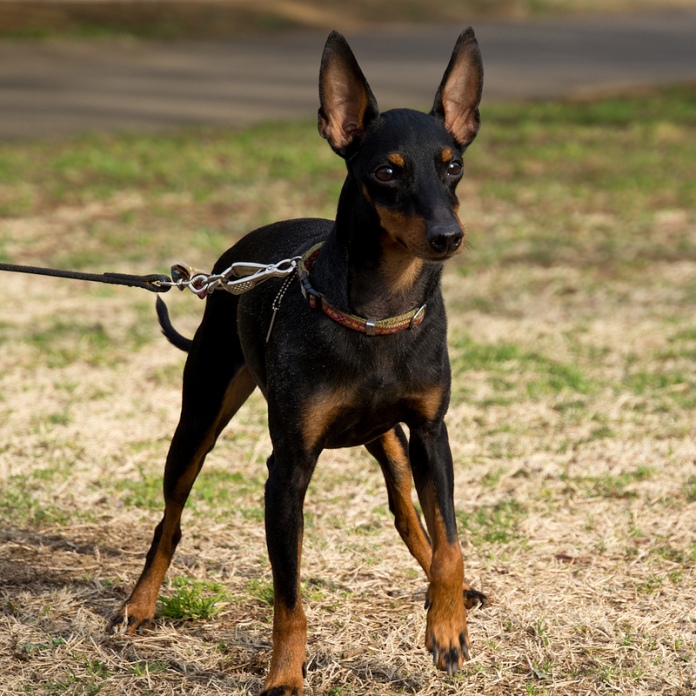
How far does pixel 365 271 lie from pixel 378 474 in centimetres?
222

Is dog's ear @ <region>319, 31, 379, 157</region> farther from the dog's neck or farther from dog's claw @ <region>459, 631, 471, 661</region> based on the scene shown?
dog's claw @ <region>459, 631, 471, 661</region>

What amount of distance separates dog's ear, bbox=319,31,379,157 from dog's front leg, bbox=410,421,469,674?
94 cm

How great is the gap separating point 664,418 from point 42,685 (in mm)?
3699

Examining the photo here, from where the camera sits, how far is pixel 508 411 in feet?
21.2

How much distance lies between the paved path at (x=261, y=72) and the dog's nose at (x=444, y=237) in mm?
11572

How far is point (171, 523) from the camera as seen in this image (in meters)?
4.22

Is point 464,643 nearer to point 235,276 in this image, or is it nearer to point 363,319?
point 363,319

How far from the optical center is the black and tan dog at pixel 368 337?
3.49 m

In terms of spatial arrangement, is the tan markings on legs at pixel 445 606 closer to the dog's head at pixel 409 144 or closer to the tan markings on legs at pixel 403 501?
the tan markings on legs at pixel 403 501

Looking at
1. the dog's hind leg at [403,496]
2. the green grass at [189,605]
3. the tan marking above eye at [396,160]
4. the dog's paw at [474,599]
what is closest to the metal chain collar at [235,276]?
the tan marking above eye at [396,160]

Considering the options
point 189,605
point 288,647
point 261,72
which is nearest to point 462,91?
point 288,647

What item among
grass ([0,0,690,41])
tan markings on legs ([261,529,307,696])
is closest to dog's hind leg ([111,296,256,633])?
tan markings on legs ([261,529,307,696])

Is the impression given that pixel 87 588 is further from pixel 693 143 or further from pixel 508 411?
pixel 693 143

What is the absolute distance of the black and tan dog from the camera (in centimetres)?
349
